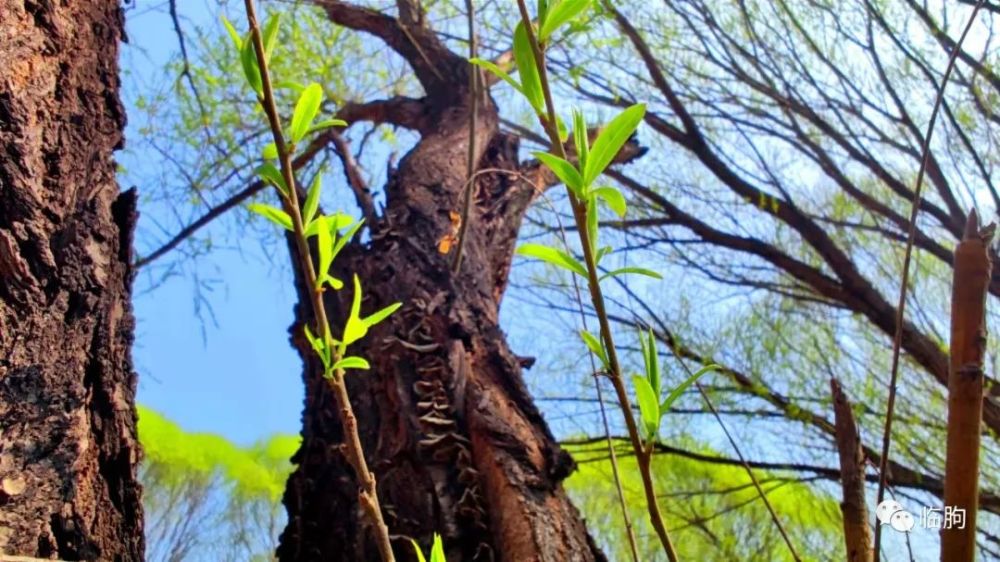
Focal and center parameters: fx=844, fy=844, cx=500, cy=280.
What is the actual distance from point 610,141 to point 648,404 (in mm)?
94

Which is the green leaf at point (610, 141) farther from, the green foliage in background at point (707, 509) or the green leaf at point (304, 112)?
the green foliage in background at point (707, 509)

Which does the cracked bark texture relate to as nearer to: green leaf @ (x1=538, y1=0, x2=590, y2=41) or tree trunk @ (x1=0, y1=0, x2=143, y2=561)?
tree trunk @ (x1=0, y1=0, x2=143, y2=561)

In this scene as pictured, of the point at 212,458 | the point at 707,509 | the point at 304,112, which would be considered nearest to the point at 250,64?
the point at 304,112

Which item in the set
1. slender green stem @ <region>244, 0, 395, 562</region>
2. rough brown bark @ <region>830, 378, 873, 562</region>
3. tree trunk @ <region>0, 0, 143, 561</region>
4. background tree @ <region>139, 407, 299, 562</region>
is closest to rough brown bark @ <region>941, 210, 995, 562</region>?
rough brown bark @ <region>830, 378, 873, 562</region>

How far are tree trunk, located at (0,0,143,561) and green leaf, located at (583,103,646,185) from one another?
0.33 meters

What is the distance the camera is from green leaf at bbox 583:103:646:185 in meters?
0.29

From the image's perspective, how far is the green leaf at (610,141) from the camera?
0.29 m

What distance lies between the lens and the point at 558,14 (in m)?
0.29

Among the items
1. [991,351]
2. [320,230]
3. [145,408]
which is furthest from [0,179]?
[991,351]

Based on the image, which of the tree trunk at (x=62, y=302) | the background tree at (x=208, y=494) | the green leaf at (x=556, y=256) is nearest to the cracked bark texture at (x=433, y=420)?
the background tree at (x=208, y=494)

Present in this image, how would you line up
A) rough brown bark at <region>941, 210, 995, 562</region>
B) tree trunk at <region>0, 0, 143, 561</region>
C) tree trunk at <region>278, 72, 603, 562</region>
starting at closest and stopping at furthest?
rough brown bark at <region>941, 210, 995, 562</region> < tree trunk at <region>0, 0, 143, 561</region> < tree trunk at <region>278, 72, 603, 562</region>

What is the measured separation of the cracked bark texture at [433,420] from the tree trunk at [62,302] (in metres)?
0.31

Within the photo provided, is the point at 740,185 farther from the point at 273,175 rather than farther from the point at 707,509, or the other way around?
the point at 273,175

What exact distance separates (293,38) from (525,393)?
82cm
